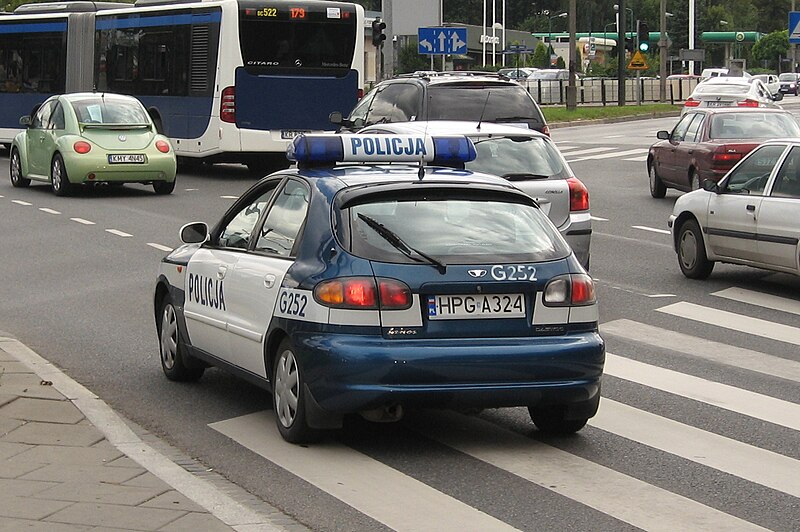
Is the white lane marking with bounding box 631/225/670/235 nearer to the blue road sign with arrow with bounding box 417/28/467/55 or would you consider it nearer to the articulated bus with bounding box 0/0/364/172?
the articulated bus with bounding box 0/0/364/172

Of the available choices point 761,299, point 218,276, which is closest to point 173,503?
point 218,276

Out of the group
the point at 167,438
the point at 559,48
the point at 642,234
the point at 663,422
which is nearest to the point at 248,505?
the point at 167,438

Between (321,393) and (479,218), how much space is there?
1196 mm

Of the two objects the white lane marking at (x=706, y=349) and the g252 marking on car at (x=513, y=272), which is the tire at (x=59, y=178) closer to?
the white lane marking at (x=706, y=349)

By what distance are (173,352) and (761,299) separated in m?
6.24

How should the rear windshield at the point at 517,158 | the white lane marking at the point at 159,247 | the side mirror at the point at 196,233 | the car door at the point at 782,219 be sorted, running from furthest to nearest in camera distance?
1. the white lane marking at the point at 159,247
2. the car door at the point at 782,219
3. the rear windshield at the point at 517,158
4. the side mirror at the point at 196,233

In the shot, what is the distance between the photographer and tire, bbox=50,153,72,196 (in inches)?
941

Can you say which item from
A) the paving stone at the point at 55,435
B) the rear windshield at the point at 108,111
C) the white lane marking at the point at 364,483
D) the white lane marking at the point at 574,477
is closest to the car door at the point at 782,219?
the white lane marking at the point at 574,477

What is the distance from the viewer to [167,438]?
798cm

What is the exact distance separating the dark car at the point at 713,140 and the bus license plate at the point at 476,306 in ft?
47.7

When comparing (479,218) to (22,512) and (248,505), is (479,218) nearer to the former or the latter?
(248,505)

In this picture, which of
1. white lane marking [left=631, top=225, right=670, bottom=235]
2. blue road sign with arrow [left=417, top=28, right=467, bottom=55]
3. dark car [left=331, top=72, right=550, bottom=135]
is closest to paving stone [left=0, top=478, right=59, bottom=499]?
dark car [left=331, top=72, right=550, bottom=135]

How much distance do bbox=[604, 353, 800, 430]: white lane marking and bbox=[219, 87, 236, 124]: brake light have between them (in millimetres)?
17309

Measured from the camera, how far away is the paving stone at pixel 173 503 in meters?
6.13
